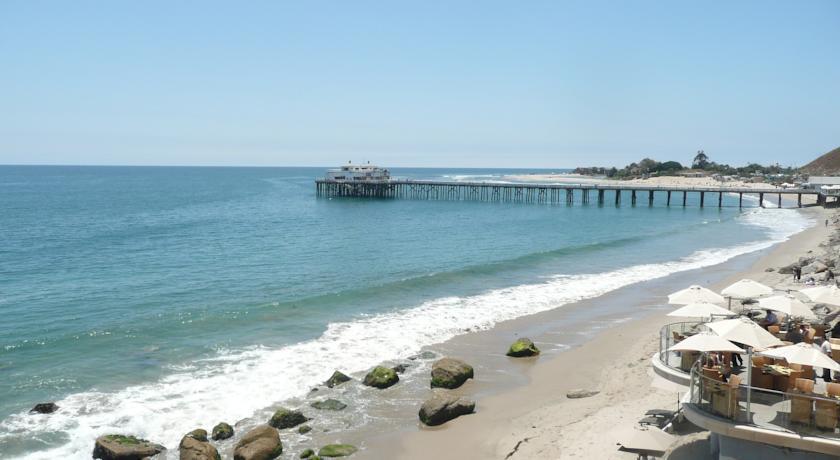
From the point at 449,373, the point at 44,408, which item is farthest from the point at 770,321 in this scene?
the point at 44,408

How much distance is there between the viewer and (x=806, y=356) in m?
9.79

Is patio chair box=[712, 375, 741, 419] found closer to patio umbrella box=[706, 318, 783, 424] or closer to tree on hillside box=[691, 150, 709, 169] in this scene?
patio umbrella box=[706, 318, 783, 424]

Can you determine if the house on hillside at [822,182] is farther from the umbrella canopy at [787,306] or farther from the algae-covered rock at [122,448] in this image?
the algae-covered rock at [122,448]

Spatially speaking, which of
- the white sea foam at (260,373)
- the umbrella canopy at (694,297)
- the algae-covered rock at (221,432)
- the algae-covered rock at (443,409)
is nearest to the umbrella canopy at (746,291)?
the umbrella canopy at (694,297)

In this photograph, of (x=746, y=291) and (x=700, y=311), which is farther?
(x=746, y=291)

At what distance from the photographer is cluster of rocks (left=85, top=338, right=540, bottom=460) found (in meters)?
12.5

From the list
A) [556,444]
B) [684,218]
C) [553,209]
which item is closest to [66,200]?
[553,209]

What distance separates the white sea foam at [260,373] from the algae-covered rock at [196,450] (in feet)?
2.84

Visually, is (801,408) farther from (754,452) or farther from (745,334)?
(745,334)

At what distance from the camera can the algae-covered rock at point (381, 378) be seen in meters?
16.4

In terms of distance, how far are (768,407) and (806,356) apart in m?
0.96

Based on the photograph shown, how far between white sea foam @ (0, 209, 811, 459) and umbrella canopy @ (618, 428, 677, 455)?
8.28m

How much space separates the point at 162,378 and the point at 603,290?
18.6 m

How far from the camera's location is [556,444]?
12414mm
